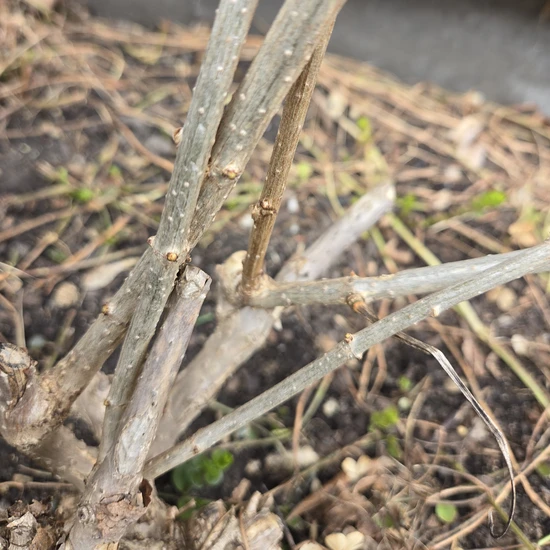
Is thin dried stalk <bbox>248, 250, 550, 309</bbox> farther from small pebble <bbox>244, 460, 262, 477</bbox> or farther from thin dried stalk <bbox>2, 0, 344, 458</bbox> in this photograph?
small pebble <bbox>244, 460, 262, 477</bbox>

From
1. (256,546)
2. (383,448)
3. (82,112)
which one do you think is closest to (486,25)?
(82,112)

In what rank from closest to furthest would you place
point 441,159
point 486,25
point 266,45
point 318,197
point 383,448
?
point 266,45 < point 383,448 < point 318,197 < point 441,159 < point 486,25

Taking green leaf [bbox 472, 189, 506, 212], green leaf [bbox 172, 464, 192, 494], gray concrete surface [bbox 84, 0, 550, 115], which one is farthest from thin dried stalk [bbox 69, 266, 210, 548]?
gray concrete surface [bbox 84, 0, 550, 115]

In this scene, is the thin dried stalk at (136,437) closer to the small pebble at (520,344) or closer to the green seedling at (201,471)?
the green seedling at (201,471)

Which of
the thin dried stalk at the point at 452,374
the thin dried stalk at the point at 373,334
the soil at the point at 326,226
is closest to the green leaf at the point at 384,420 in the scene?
the soil at the point at 326,226

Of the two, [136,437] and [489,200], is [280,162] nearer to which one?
[136,437]

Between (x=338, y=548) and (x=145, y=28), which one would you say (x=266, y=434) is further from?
(x=145, y=28)
